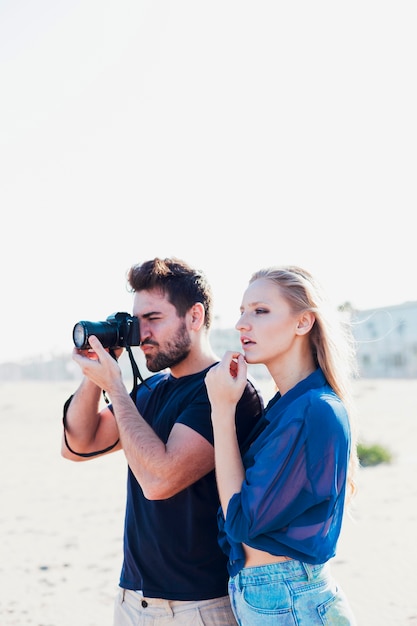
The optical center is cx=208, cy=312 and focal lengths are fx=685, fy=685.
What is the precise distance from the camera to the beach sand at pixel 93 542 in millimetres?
5398

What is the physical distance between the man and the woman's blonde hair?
1.13 feet

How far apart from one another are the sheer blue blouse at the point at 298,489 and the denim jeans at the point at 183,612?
1.30ft

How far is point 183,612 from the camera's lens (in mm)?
2076

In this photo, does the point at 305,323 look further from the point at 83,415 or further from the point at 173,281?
the point at 83,415

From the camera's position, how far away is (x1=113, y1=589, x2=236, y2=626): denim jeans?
2.06 meters

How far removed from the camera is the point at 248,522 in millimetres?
1737

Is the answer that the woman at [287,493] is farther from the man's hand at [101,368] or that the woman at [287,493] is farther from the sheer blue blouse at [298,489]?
the man's hand at [101,368]

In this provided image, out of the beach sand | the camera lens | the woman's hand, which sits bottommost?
the beach sand

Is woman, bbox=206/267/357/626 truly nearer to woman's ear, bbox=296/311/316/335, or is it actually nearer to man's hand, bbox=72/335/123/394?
woman's ear, bbox=296/311/316/335

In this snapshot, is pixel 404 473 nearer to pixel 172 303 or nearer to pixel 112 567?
pixel 112 567

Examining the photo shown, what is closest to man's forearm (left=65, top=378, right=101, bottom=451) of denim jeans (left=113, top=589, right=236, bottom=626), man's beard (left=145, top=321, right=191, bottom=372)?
man's beard (left=145, top=321, right=191, bottom=372)

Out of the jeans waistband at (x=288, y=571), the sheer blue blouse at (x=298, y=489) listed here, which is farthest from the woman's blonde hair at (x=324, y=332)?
the jeans waistband at (x=288, y=571)

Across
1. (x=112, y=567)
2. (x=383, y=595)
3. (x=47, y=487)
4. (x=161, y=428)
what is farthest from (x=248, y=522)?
(x=47, y=487)

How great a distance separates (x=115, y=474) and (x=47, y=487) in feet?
4.93
